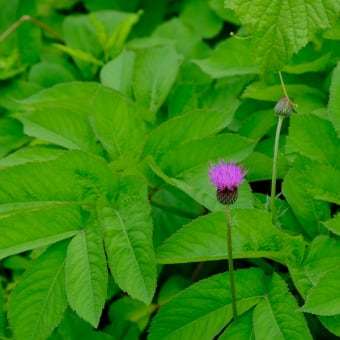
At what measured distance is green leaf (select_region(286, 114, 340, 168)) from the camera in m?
1.13

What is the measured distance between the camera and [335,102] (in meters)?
1.13

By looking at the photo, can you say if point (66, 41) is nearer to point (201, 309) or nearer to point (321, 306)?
point (201, 309)

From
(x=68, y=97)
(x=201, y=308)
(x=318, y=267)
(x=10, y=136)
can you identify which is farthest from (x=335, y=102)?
(x=10, y=136)

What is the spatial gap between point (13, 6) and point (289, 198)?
1020 millimetres

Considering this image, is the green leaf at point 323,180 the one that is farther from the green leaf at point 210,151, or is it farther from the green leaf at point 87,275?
the green leaf at point 87,275

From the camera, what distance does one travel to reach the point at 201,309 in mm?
1024

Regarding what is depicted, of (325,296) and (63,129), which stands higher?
(63,129)

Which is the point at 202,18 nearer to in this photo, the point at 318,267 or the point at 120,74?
the point at 120,74

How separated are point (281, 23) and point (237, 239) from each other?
33cm

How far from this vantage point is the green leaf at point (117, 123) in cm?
120

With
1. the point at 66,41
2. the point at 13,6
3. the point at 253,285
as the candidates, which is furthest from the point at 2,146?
the point at 253,285

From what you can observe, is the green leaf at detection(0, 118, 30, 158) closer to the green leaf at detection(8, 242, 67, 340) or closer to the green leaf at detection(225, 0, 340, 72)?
the green leaf at detection(8, 242, 67, 340)

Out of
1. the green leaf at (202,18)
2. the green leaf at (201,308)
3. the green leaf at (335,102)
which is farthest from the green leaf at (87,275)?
the green leaf at (202,18)

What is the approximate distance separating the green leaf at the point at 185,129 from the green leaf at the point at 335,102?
0.57 ft
